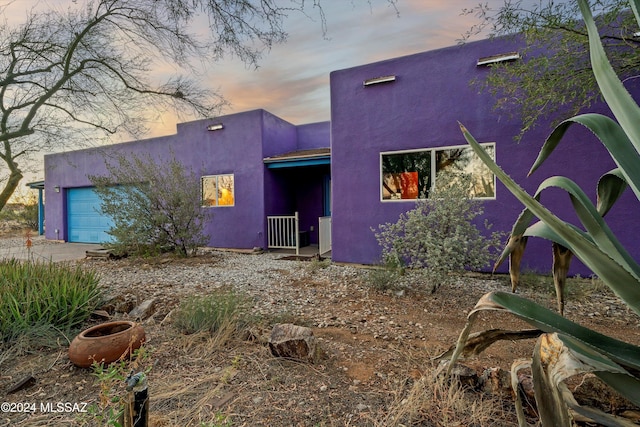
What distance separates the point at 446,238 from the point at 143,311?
156 inches

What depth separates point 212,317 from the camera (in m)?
2.95

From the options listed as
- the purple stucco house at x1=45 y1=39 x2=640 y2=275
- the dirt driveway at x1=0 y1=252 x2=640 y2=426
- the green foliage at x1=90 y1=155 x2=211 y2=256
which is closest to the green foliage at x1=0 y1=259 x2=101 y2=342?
the dirt driveway at x1=0 y1=252 x2=640 y2=426

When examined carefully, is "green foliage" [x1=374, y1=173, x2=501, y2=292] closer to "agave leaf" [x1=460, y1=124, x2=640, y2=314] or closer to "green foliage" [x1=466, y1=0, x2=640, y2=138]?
"green foliage" [x1=466, y1=0, x2=640, y2=138]

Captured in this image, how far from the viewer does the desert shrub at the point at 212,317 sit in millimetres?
2864

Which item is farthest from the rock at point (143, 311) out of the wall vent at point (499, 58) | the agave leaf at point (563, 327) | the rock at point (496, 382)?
the wall vent at point (499, 58)

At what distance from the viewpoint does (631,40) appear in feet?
12.4

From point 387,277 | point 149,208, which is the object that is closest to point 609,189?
point 387,277

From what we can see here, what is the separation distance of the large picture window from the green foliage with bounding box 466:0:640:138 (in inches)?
49.2

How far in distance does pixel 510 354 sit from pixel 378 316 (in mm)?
1425

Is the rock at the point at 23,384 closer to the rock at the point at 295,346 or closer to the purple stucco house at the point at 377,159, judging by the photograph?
the rock at the point at 295,346

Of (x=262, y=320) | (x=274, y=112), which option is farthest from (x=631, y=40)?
(x=274, y=112)

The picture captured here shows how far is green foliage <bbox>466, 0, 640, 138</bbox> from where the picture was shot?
3611 millimetres

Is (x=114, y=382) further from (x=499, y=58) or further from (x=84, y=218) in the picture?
(x=84, y=218)

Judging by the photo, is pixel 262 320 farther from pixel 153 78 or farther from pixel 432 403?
pixel 153 78
